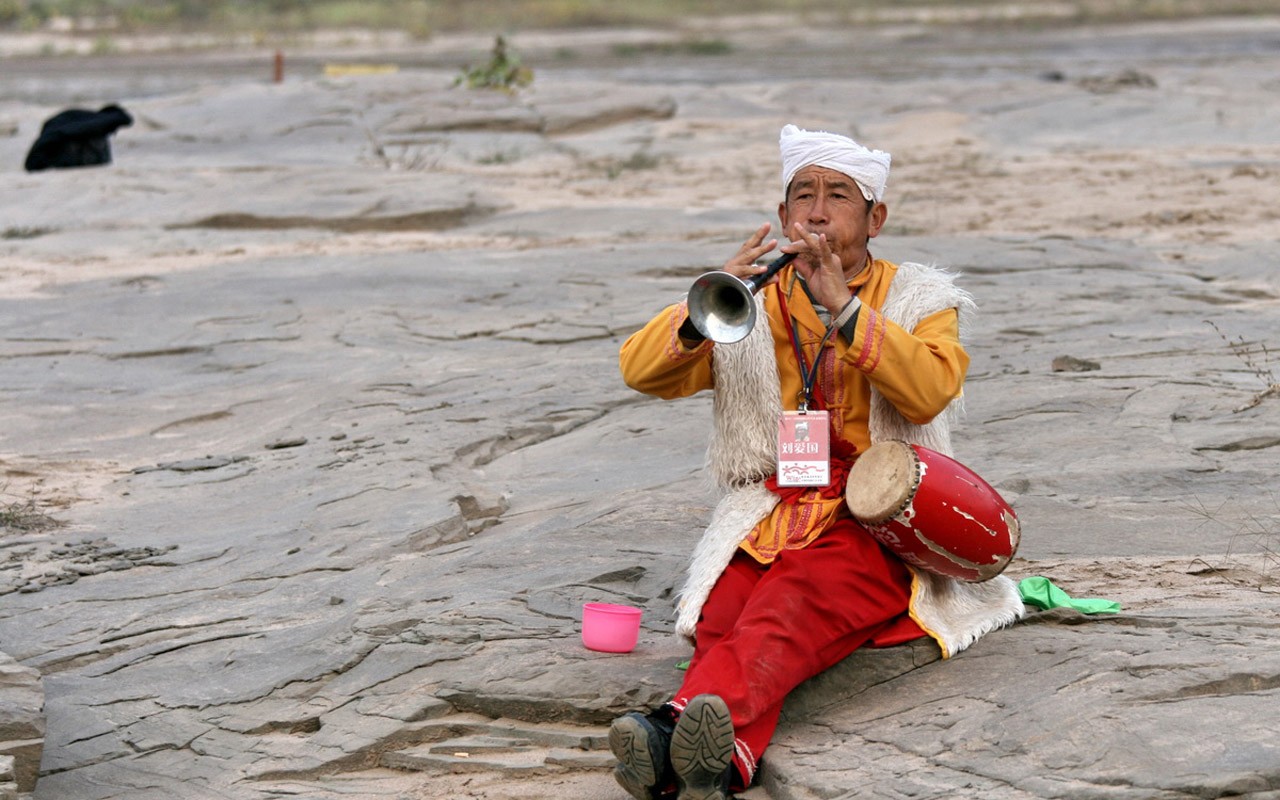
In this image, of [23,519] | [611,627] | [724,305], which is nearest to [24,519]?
[23,519]

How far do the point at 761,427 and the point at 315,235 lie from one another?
7360 mm

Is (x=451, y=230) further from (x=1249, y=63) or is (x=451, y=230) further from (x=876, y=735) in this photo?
(x=1249, y=63)

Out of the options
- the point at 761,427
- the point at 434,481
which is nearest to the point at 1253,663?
the point at 761,427

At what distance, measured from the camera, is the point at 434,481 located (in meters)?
5.81

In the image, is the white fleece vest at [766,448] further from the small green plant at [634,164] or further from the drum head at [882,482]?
the small green plant at [634,164]

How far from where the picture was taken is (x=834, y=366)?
4.11m

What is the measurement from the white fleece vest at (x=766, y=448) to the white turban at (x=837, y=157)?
242 millimetres

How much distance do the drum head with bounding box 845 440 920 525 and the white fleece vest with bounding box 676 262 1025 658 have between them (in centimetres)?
17

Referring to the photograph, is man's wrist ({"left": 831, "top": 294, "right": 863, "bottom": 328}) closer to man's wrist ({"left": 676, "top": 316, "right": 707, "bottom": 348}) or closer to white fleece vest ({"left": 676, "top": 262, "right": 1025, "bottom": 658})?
white fleece vest ({"left": 676, "top": 262, "right": 1025, "bottom": 658})

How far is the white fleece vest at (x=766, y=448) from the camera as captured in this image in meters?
4.05

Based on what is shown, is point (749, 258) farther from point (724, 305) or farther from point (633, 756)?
point (633, 756)

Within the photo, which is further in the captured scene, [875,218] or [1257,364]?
[1257,364]

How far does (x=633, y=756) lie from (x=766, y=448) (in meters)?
0.98

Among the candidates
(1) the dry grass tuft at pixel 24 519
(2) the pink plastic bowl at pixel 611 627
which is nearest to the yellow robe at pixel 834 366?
(2) the pink plastic bowl at pixel 611 627
